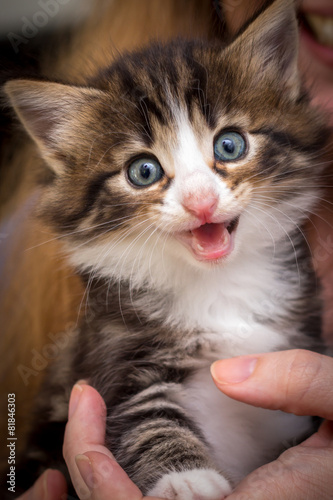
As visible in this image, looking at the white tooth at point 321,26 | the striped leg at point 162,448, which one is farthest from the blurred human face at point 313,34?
the striped leg at point 162,448

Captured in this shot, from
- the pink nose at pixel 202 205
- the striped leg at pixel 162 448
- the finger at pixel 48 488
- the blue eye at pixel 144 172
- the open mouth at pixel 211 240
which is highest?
the blue eye at pixel 144 172

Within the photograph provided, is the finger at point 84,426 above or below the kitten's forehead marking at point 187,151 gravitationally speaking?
below

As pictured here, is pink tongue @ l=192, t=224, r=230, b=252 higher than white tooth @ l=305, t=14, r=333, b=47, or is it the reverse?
white tooth @ l=305, t=14, r=333, b=47

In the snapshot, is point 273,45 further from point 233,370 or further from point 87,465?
point 87,465

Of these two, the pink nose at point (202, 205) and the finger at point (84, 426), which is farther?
the finger at point (84, 426)

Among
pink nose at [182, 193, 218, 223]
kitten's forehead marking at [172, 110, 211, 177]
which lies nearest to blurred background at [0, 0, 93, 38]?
kitten's forehead marking at [172, 110, 211, 177]

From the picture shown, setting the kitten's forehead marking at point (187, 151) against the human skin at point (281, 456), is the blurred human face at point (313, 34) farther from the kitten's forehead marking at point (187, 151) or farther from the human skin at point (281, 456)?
the human skin at point (281, 456)

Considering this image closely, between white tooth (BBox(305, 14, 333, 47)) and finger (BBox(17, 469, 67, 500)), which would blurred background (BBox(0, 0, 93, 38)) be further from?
finger (BBox(17, 469, 67, 500))

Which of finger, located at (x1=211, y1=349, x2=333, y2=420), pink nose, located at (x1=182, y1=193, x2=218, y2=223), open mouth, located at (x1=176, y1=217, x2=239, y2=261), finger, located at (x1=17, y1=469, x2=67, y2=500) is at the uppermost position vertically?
pink nose, located at (x1=182, y1=193, x2=218, y2=223)
